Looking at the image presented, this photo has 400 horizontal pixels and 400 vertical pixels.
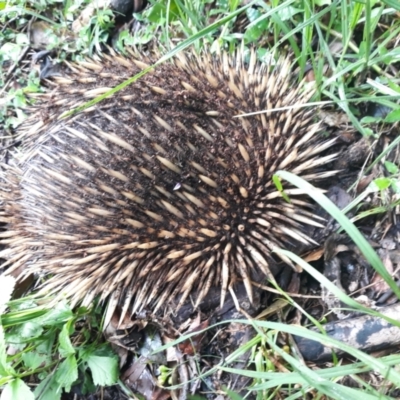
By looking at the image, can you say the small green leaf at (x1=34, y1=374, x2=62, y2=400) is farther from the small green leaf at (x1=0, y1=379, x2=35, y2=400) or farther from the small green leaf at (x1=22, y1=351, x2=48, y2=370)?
the small green leaf at (x1=0, y1=379, x2=35, y2=400)

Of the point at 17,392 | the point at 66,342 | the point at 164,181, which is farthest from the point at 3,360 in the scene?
the point at 164,181

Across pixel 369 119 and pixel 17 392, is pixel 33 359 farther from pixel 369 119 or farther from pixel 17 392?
pixel 369 119

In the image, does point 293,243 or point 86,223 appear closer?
point 86,223

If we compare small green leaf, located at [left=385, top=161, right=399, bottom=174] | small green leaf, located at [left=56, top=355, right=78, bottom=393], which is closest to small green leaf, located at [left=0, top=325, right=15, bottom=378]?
small green leaf, located at [left=56, top=355, right=78, bottom=393]

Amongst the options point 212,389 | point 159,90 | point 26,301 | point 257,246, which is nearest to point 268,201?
point 257,246

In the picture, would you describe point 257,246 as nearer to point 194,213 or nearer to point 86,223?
point 194,213

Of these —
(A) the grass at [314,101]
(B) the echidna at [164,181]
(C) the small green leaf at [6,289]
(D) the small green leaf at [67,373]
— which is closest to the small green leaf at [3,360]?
(A) the grass at [314,101]
